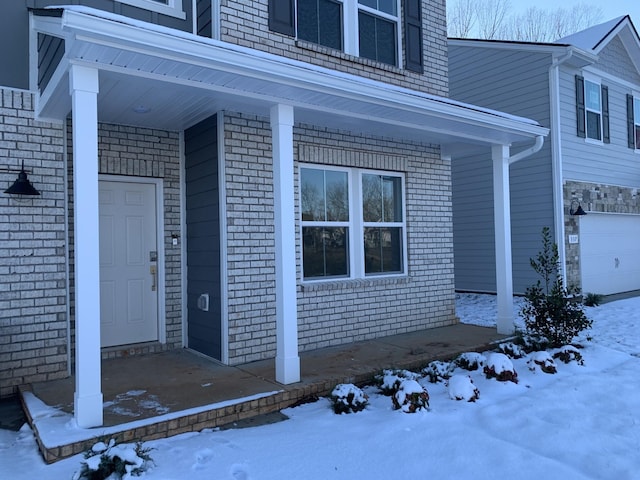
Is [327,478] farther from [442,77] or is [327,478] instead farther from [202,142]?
[442,77]

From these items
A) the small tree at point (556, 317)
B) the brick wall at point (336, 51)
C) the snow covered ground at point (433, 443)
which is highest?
the brick wall at point (336, 51)

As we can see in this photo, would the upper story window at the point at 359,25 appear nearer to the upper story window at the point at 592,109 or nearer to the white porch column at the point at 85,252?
the white porch column at the point at 85,252

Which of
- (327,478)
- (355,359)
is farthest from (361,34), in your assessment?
(327,478)

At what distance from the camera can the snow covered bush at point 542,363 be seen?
206 inches

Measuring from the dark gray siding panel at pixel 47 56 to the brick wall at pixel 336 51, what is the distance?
1.67 meters

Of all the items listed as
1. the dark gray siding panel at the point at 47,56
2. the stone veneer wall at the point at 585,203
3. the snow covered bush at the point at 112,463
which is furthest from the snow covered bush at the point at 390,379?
the stone veneer wall at the point at 585,203

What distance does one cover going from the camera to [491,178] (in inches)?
441

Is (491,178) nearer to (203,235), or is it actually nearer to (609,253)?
(609,253)

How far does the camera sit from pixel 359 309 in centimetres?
659

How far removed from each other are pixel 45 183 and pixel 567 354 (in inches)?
227

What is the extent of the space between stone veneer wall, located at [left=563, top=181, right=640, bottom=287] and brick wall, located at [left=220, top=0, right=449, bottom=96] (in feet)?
14.6

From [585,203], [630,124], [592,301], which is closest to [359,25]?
[585,203]

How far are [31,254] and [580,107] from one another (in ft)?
34.8

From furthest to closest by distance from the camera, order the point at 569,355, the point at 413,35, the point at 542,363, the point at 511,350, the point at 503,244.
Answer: the point at 413,35, the point at 503,244, the point at 511,350, the point at 569,355, the point at 542,363
